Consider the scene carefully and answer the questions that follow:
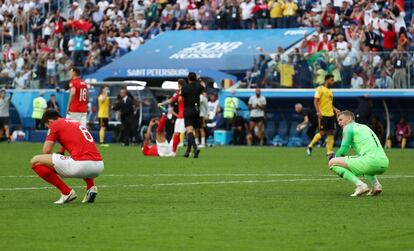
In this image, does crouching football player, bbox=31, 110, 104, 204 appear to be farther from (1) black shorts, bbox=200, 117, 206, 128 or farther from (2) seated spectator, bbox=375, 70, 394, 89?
(2) seated spectator, bbox=375, 70, 394, 89

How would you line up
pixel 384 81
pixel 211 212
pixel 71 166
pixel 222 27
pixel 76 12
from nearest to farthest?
pixel 211 212
pixel 71 166
pixel 384 81
pixel 222 27
pixel 76 12

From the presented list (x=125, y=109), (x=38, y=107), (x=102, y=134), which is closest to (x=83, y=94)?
(x=125, y=109)

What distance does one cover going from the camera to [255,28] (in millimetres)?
44062

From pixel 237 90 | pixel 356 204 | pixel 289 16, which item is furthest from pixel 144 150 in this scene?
pixel 356 204

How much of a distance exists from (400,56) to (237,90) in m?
6.14

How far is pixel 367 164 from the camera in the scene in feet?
54.2

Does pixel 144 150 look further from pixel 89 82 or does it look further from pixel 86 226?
pixel 86 226

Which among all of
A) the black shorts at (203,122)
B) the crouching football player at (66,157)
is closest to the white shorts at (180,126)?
the black shorts at (203,122)

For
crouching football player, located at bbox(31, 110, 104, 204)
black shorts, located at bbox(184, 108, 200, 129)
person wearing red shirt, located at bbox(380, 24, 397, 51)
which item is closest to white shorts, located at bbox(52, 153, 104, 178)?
crouching football player, located at bbox(31, 110, 104, 204)

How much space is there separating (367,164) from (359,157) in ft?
0.59

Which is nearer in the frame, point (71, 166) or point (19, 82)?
point (71, 166)

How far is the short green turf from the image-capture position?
11.4 meters

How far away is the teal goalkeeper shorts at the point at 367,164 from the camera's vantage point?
1653 cm

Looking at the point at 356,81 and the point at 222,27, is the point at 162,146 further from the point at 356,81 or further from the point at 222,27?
the point at 222,27
